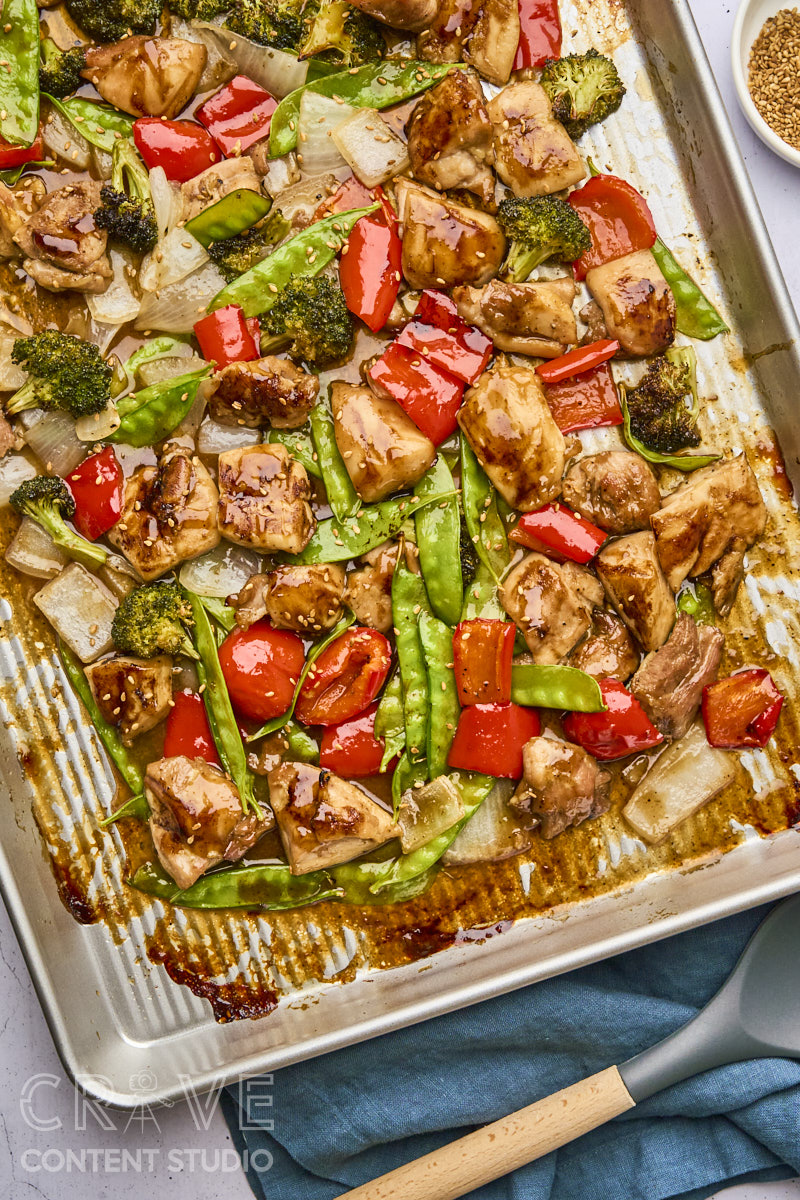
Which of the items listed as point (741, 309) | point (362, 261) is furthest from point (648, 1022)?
point (362, 261)

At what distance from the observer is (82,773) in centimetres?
399

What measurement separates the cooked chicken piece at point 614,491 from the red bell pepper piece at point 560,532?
7 centimetres

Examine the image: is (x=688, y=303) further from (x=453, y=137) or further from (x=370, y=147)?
(x=370, y=147)

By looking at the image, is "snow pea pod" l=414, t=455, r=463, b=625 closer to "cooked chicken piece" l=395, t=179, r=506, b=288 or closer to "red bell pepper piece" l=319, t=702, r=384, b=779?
"red bell pepper piece" l=319, t=702, r=384, b=779

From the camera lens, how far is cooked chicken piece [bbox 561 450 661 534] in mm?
3895

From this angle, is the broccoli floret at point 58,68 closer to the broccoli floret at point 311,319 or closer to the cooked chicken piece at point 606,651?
the broccoli floret at point 311,319

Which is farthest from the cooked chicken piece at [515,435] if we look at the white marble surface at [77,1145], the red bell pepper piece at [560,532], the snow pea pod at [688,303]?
the white marble surface at [77,1145]

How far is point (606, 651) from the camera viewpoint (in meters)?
3.97

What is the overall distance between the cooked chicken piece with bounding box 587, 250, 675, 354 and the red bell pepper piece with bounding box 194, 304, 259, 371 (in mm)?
1599

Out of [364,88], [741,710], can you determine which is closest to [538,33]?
[364,88]

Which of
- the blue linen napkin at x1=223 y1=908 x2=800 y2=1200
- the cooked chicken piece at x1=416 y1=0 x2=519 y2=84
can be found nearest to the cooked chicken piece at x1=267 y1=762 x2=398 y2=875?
the blue linen napkin at x1=223 y1=908 x2=800 y2=1200

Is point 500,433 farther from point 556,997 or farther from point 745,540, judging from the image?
point 556,997

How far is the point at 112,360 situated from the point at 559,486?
6.84 ft

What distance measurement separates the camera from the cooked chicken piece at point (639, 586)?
3836 millimetres
